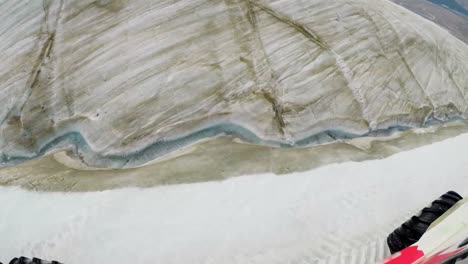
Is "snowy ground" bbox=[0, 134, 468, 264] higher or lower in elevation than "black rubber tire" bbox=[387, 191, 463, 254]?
higher

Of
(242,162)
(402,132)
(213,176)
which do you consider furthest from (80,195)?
(402,132)

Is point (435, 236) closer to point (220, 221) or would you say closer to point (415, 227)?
point (415, 227)

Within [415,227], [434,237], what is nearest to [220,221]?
[415,227]

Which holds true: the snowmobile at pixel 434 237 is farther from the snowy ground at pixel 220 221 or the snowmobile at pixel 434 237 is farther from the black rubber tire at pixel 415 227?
the snowy ground at pixel 220 221

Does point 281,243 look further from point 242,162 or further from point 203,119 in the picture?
point 203,119

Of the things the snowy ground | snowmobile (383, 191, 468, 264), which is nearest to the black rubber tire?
snowmobile (383, 191, 468, 264)

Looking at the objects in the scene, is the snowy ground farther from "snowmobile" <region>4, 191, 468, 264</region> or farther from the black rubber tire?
"snowmobile" <region>4, 191, 468, 264</region>
